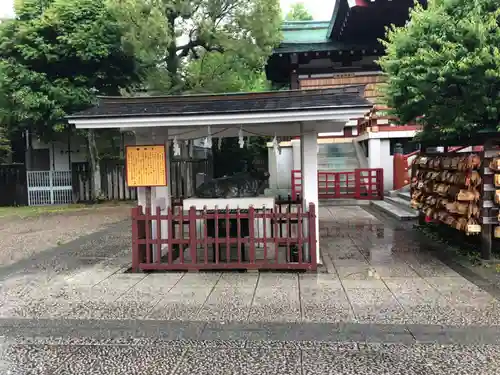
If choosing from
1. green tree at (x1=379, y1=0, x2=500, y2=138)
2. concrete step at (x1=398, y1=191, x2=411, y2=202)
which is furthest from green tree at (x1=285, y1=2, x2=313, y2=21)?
green tree at (x1=379, y1=0, x2=500, y2=138)

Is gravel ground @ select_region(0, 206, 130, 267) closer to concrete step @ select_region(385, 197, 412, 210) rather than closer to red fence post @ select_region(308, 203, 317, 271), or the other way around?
red fence post @ select_region(308, 203, 317, 271)

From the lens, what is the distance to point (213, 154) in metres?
23.4

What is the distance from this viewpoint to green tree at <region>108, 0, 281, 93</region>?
14.7 m

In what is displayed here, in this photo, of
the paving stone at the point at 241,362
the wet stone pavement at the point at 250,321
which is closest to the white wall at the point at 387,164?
the wet stone pavement at the point at 250,321

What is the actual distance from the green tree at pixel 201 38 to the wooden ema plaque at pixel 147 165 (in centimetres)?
886

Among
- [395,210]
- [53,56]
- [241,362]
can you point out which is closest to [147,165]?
[241,362]

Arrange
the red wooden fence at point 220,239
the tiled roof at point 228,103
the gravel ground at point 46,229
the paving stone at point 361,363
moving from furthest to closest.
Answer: the gravel ground at point 46,229, the red wooden fence at point 220,239, the tiled roof at point 228,103, the paving stone at point 361,363

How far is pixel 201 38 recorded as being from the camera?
1612 cm

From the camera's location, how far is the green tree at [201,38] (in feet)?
48.2

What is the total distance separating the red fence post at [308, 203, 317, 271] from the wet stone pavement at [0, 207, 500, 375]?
0.93 ft

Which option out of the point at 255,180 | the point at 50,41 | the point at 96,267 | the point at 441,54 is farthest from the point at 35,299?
the point at 50,41

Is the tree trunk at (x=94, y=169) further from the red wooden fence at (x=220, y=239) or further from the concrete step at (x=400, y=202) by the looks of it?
the red wooden fence at (x=220, y=239)

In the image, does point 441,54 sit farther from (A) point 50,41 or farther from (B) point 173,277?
(A) point 50,41

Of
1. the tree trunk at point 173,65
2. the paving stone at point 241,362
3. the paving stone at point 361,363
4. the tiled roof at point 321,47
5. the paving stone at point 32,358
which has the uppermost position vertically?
the tiled roof at point 321,47
